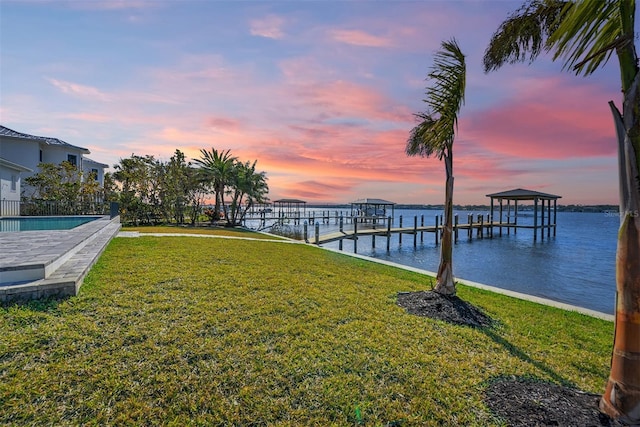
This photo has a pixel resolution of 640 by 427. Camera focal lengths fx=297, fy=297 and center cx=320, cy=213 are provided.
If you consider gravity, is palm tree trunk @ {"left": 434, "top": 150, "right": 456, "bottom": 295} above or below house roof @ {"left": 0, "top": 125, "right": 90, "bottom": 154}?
below

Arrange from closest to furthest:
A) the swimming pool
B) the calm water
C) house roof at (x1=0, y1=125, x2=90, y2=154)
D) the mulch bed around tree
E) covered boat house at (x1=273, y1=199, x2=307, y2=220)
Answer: the mulch bed around tree, the calm water, the swimming pool, house roof at (x1=0, y1=125, x2=90, y2=154), covered boat house at (x1=273, y1=199, x2=307, y2=220)

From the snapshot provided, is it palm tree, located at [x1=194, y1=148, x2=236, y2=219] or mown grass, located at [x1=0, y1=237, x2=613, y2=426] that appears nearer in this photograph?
mown grass, located at [x1=0, y1=237, x2=613, y2=426]

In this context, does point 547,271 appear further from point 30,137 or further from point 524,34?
point 30,137

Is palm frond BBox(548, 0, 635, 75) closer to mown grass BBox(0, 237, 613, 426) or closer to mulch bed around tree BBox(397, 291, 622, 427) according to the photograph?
mulch bed around tree BBox(397, 291, 622, 427)

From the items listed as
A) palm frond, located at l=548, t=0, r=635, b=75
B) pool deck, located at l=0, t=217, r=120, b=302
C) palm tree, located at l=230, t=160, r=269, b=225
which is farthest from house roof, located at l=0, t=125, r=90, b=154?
palm frond, located at l=548, t=0, r=635, b=75

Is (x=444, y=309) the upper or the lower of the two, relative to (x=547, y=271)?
upper

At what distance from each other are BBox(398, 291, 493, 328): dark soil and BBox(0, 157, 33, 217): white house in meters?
20.2

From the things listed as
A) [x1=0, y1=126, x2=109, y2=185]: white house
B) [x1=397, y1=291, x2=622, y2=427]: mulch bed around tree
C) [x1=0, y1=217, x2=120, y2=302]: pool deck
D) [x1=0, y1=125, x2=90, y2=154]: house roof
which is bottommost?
[x1=397, y1=291, x2=622, y2=427]: mulch bed around tree

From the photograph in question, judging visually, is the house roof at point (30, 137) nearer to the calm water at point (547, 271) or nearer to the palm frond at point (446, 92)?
the calm water at point (547, 271)

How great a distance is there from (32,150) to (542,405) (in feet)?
94.7

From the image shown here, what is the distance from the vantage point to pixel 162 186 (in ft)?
70.0

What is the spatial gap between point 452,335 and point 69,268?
6163 millimetres

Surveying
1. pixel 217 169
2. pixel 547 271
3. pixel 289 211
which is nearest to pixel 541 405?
pixel 547 271

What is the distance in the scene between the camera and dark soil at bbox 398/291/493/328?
4965 mm
